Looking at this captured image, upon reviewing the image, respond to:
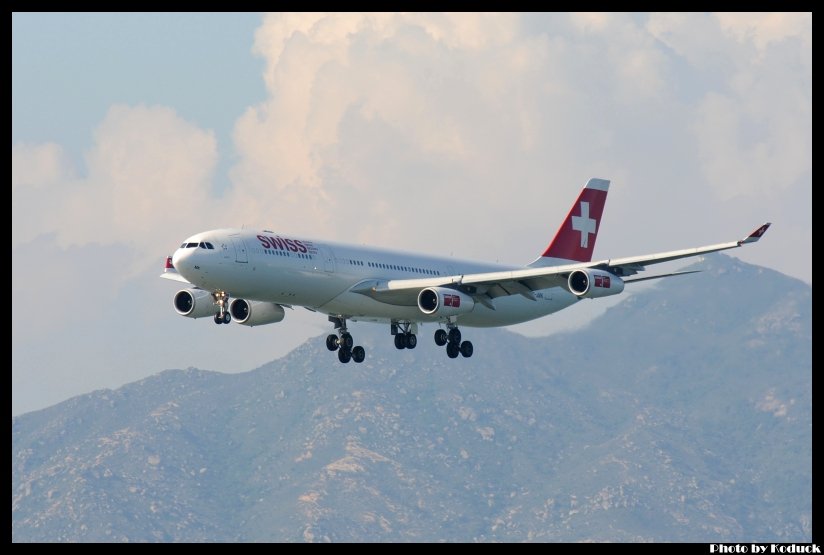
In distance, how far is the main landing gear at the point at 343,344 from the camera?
88562 mm

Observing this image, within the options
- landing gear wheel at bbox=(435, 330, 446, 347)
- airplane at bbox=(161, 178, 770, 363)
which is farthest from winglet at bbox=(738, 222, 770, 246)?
landing gear wheel at bbox=(435, 330, 446, 347)

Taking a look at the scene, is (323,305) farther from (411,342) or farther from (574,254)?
(574,254)

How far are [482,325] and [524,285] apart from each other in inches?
208

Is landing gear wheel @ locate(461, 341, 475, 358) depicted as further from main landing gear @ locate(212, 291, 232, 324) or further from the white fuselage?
main landing gear @ locate(212, 291, 232, 324)

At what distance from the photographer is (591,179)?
109625 millimetres

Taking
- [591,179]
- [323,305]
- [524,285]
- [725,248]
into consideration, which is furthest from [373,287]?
[591,179]

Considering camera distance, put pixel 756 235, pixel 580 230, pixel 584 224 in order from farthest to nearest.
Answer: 1. pixel 584 224
2. pixel 580 230
3. pixel 756 235

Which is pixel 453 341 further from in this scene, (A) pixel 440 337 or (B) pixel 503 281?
(B) pixel 503 281

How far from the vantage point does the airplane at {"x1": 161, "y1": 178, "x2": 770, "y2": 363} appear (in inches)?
3066

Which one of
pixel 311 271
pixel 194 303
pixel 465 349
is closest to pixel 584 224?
pixel 465 349

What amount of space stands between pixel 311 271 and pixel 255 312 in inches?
235

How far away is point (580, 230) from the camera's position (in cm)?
10575

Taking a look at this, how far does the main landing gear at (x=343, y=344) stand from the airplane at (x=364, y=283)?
0.06 meters

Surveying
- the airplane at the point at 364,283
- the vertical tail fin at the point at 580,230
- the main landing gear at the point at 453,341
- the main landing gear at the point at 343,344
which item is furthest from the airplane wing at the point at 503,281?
the vertical tail fin at the point at 580,230
